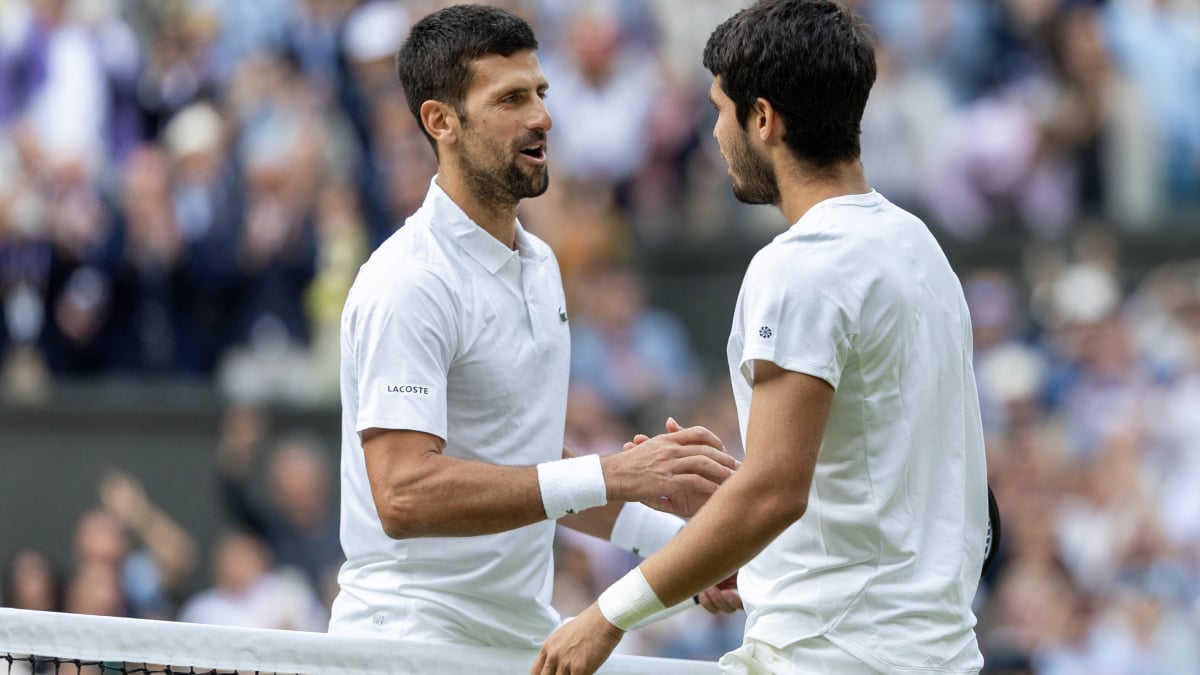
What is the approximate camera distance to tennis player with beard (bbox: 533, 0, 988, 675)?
3.09m

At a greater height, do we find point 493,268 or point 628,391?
point 493,268

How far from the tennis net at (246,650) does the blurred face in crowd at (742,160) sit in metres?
1.00

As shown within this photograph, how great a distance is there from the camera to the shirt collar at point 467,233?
3963mm

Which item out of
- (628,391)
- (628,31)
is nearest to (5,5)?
(628,31)

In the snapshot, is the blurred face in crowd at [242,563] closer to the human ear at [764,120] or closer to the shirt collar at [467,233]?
the shirt collar at [467,233]

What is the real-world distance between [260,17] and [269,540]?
437 cm

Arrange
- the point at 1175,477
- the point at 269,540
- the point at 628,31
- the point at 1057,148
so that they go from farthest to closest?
1. the point at 628,31
2. the point at 1057,148
3. the point at 269,540
4. the point at 1175,477

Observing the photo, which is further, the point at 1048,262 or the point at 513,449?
the point at 1048,262

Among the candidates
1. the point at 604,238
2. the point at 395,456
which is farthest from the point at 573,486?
the point at 604,238

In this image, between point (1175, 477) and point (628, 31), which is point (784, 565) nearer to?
point (1175, 477)

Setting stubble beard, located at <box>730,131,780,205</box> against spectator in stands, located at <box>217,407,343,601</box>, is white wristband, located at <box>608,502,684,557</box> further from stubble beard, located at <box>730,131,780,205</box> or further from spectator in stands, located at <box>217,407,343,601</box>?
spectator in stands, located at <box>217,407,343,601</box>

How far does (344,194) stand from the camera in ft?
34.4

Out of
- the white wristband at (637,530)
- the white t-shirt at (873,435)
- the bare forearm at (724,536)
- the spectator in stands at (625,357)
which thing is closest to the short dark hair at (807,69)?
the white t-shirt at (873,435)

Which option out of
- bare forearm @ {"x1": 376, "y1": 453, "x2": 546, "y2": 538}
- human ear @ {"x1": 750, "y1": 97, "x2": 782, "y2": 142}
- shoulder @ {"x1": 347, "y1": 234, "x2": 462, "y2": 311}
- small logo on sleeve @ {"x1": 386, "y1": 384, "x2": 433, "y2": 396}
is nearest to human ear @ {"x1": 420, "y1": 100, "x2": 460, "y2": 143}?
shoulder @ {"x1": 347, "y1": 234, "x2": 462, "y2": 311}
